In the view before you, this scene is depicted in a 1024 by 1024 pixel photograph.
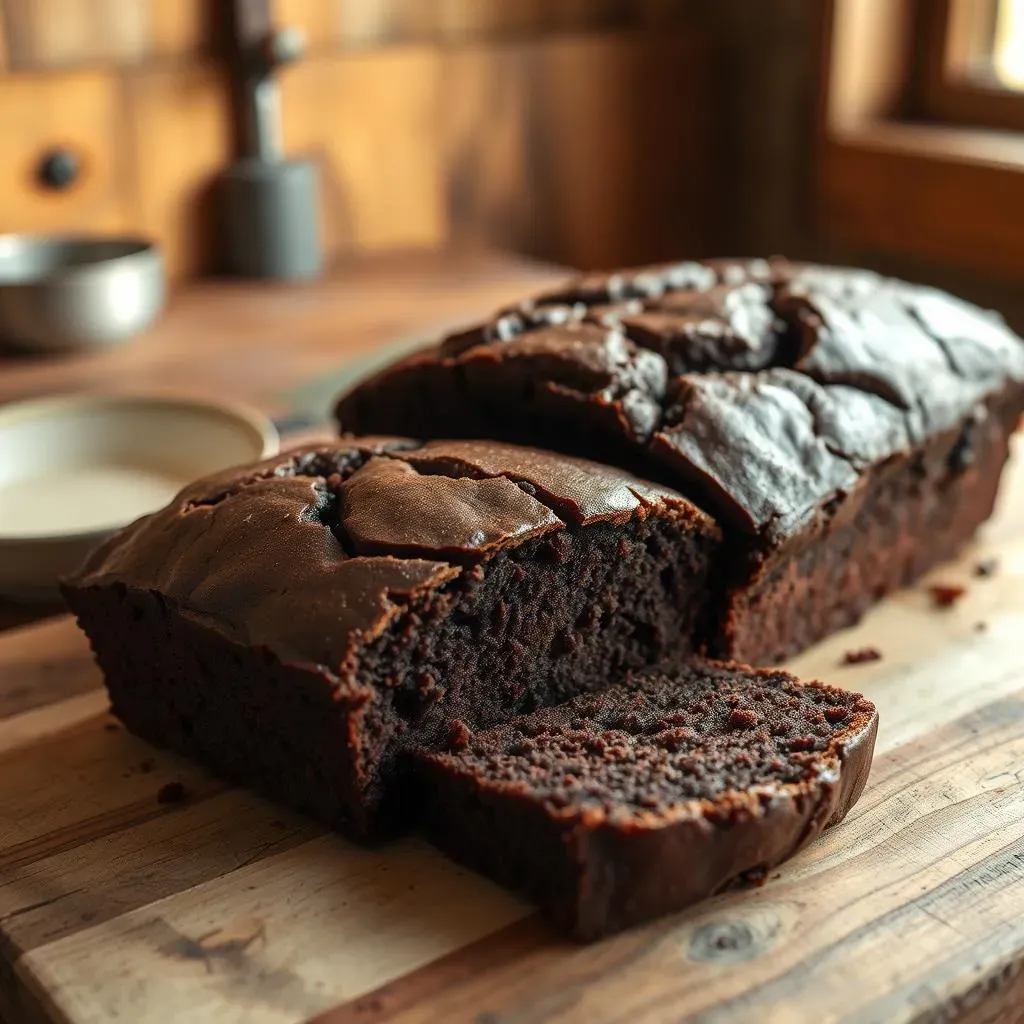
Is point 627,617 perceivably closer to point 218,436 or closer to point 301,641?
point 301,641

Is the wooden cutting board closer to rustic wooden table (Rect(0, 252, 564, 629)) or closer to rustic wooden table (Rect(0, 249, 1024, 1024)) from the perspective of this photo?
rustic wooden table (Rect(0, 249, 1024, 1024))

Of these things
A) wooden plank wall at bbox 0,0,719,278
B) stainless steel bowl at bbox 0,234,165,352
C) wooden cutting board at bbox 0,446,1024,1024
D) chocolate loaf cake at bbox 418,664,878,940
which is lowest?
wooden cutting board at bbox 0,446,1024,1024

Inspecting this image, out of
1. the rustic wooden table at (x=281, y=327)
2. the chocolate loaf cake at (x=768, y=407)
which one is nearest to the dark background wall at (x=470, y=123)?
the rustic wooden table at (x=281, y=327)

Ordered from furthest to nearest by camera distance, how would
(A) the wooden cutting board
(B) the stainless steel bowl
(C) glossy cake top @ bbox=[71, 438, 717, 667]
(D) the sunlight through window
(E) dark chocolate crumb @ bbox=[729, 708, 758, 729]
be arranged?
(D) the sunlight through window, (B) the stainless steel bowl, (E) dark chocolate crumb @ bbox=[729, 708, 758, 729], (C) glossy cake top @ bbox=[71, 438, 717, 667], (A) the wooden cutting board

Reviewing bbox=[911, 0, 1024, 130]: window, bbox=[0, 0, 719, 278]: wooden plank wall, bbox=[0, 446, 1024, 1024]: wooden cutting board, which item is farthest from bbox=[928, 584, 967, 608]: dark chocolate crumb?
bbox=[0, 0, 719, 278]: wooden plank wall

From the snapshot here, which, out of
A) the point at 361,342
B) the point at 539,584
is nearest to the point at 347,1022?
the point at 539,584

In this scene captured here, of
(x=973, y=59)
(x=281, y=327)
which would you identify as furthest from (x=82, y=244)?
(x=973, y=59)

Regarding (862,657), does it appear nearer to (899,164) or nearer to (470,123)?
(899,164)

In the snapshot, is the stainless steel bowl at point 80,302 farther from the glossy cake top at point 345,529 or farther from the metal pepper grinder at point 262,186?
the glossy cake top at point 345,529
